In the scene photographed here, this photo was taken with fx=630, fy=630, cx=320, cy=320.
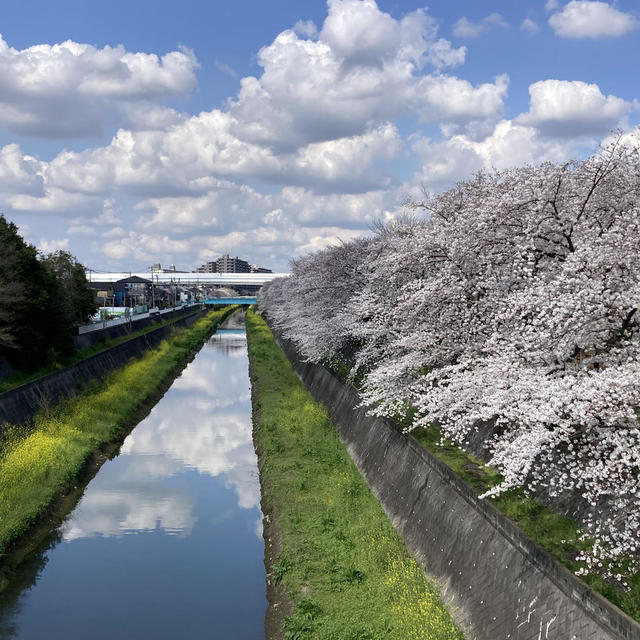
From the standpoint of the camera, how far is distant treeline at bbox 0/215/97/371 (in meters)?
34.0

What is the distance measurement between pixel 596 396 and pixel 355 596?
7.73 m

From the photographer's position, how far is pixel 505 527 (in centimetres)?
1236

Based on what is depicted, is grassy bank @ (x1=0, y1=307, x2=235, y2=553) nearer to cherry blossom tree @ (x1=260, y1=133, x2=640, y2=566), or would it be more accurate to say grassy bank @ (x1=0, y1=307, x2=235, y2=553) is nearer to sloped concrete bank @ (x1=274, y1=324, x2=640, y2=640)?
sloped concrete bank @ (x1=274, y1=324, x2=640, y2=640)

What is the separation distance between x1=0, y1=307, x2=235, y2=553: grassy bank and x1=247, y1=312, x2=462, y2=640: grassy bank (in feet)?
25.7

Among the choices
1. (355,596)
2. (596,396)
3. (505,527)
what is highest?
(596,396)

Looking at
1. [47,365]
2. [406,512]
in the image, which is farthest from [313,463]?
[47,365]

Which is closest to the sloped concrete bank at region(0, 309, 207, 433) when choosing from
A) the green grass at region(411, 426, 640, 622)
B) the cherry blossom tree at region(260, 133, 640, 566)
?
the cherry blossom tree at region(260, 133, 640, 566)

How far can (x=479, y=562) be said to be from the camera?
42.1 feet

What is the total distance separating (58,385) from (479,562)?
30.1m

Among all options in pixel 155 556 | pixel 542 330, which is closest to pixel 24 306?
pixel 155 556

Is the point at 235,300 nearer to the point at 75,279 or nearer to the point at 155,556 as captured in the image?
the point at 75,279

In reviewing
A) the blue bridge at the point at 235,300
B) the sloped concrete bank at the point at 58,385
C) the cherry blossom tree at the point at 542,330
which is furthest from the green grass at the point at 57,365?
the blue bridge at the point at 235,300

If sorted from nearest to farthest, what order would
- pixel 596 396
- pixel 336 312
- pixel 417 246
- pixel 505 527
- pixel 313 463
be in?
pixel 596 396 < pixel 505 527 < pixel 417 246 < pixel 313 463 < pixel 336 312

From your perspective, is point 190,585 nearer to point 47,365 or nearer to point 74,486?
point 74,486
